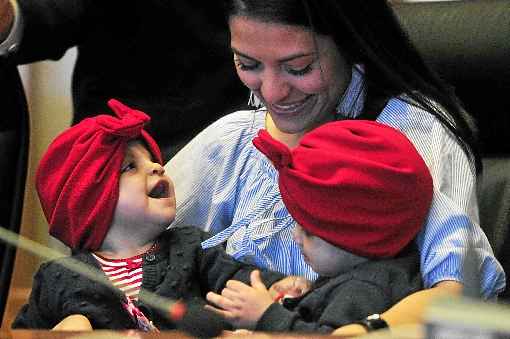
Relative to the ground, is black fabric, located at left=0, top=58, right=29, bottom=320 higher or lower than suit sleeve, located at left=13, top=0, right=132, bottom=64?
lower

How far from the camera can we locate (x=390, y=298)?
42.2 inches

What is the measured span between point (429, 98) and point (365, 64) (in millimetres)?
93

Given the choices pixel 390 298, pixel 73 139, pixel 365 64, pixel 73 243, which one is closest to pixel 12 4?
pixel 73 139

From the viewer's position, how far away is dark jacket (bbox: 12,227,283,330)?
1174mm

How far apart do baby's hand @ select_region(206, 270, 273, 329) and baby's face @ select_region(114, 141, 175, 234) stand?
0.65 ft

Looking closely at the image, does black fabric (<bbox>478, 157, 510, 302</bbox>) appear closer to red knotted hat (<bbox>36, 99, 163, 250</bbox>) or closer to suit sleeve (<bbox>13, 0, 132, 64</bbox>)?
red knotted hat (<bbox>36, 99, 163, 250</bbox>)

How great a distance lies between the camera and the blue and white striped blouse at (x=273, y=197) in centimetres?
114

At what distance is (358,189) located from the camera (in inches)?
43.1

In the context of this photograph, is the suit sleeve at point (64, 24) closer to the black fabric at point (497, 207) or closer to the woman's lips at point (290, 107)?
the woman's lips at point (290, 107)

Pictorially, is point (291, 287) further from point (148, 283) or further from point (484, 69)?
point (484, 69)

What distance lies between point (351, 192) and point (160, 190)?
0.31 m

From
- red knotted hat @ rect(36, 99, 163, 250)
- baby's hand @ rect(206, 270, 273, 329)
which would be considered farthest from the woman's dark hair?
baby's hand @ rect(206, 270, 273, 329)

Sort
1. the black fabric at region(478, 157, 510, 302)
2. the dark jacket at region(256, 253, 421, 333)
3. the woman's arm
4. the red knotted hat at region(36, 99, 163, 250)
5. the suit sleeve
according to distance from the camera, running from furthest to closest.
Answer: the suit sleeve
the black fabric at region(478, 157, 510, 302)
the red knotted hat at region(36, 99, 163, 250)
the dark jacket at region(256, 253, 421, 333)
the woman's arm

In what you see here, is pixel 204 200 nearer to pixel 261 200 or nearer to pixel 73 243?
pixel 261 200
